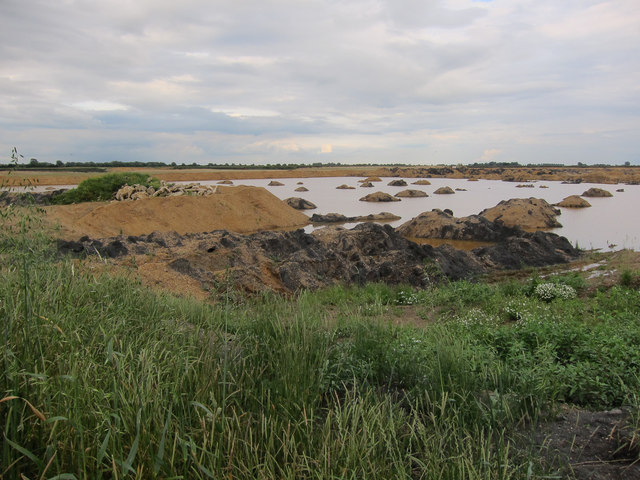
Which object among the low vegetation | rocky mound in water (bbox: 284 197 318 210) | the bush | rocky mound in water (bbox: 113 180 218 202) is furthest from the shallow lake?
the low vegetation

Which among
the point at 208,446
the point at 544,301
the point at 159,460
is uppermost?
the point at 159,460

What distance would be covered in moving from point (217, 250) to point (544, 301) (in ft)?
28.1

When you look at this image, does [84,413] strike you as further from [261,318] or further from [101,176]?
[101,176]

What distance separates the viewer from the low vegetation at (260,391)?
255 cm

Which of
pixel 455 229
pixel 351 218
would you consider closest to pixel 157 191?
pixel 351 218

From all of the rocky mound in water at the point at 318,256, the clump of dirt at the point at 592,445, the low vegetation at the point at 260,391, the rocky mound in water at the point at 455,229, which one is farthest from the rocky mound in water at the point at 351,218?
the clump of dirt at the point at 592,445

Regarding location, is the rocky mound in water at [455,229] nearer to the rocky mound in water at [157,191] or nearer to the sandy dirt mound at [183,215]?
Answer: the sandy dirt mound at [183,215]

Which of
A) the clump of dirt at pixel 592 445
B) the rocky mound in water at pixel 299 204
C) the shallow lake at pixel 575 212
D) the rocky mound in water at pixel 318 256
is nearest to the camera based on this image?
the clump of dirt at pixel 592 445

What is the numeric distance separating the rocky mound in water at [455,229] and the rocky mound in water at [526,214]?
2263 mm

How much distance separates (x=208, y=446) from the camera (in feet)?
9.11

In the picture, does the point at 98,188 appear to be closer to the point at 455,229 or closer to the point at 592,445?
the point at 455,229

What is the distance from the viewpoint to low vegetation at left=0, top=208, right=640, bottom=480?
2547 millimetres

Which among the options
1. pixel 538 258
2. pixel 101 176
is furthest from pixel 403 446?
pixel 101 176

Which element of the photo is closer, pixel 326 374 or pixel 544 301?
pixel 326 374
